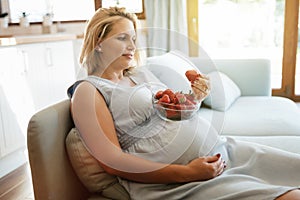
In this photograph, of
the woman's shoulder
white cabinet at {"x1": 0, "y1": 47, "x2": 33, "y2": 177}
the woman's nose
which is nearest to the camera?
the woman's nose

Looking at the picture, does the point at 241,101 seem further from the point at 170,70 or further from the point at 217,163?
the point at 217,163

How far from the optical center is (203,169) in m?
0.99

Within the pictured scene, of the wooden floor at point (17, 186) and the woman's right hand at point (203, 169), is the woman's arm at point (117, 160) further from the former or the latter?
the wooden floor at point (17, 186)

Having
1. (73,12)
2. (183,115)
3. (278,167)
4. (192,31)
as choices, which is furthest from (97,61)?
(73,12)

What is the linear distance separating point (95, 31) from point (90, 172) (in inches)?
19.7

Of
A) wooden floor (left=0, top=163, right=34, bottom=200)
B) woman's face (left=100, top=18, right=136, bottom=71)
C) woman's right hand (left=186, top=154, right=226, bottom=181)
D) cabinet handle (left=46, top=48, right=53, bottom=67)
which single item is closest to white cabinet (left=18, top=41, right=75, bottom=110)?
cabinet handle (left=46, top=48, right=53, bottom=67)

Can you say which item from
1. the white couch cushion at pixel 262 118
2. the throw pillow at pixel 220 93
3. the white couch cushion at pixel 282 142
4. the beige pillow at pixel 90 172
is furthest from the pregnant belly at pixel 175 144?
the throw pillow at pixel 220 93

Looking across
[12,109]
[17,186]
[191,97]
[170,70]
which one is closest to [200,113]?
[170,70]

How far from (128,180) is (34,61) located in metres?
2.00

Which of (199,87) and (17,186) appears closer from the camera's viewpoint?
(199,87)

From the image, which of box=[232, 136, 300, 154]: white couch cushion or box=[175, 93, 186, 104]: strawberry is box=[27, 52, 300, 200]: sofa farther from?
box=[175, 93, 186, 104]: strawberry

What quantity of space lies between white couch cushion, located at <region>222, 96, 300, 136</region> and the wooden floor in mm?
1247

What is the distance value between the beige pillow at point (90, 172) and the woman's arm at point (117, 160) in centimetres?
3

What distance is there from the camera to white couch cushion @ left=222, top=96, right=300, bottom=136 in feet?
5.97
